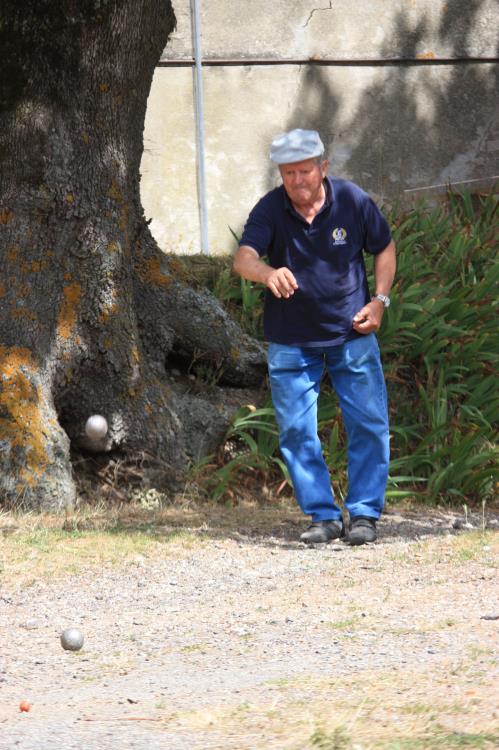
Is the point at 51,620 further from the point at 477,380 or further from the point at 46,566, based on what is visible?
the point at 477,380

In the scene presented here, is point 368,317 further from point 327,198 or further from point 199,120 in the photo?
point 199,120

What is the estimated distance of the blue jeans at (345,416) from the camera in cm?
551

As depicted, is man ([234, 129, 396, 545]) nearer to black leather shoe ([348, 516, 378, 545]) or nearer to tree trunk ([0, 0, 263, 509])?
black leather shoe ([348, 516, 378, 545])

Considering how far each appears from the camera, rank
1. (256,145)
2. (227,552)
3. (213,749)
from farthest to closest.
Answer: (256,145), (227,552), (213,749)

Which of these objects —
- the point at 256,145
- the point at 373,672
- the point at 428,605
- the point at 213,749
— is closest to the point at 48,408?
the point at 428,605

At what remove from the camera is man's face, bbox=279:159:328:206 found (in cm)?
533

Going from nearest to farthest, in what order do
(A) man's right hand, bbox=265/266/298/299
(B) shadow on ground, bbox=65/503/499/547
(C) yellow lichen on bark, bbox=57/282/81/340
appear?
1. (A) man's right hand, bbox=265/266/298/299
2. (B) shadow on ground, bbox=65/503/499/547
3. (C) yellow lichen on bark, bbox=57/282/81/340

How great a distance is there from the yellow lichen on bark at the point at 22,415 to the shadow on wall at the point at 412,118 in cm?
456

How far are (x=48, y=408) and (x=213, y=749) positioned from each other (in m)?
3.44

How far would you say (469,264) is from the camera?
346 inches

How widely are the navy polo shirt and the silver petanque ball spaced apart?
1.83 m

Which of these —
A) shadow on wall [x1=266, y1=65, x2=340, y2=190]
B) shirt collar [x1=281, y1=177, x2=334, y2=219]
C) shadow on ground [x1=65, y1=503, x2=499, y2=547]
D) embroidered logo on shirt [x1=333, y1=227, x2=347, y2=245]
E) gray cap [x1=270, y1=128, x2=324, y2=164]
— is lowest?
shadow on ground [x1=65, y1=503, x2=499, y2=547]

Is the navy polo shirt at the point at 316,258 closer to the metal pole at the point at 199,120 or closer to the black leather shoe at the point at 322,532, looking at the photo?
the black leather shoe at the point at 322,532

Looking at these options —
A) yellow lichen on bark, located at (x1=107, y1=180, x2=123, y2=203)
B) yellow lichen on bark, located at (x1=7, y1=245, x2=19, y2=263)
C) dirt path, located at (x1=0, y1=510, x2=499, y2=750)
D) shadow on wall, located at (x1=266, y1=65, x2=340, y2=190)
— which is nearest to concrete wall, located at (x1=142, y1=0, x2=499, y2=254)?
shadow on wall, located at (x1=266, y1=65, x2=340, y2=190)
